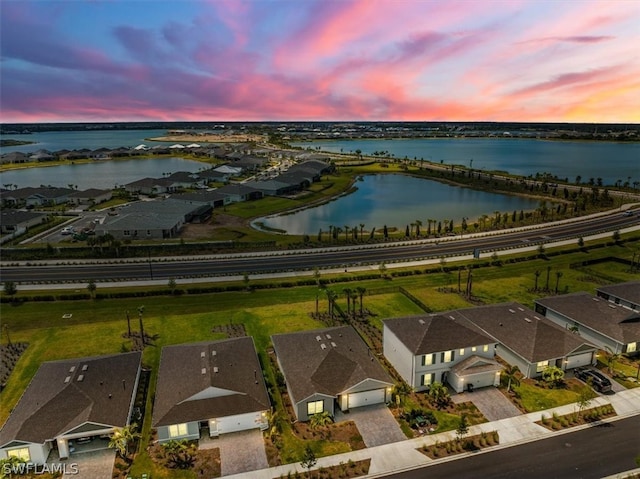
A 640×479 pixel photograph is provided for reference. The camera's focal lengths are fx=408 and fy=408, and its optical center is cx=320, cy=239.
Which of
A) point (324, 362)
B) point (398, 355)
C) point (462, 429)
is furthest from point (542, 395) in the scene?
point (324, 362)

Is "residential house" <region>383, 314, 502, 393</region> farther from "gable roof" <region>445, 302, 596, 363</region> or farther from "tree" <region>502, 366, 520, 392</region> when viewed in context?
"gable roof" <region>445, 302, 596, 363</region>

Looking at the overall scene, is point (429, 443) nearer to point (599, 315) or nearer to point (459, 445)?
point (459, 445)

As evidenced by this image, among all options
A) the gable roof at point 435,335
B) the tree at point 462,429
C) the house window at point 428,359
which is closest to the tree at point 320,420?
the gable roof at point 435,335

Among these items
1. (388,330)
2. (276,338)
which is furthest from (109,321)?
(388,330)

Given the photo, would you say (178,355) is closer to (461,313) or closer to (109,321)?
(109,321)

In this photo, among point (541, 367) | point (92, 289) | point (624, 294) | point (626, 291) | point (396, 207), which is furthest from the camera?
point (396, 207)
